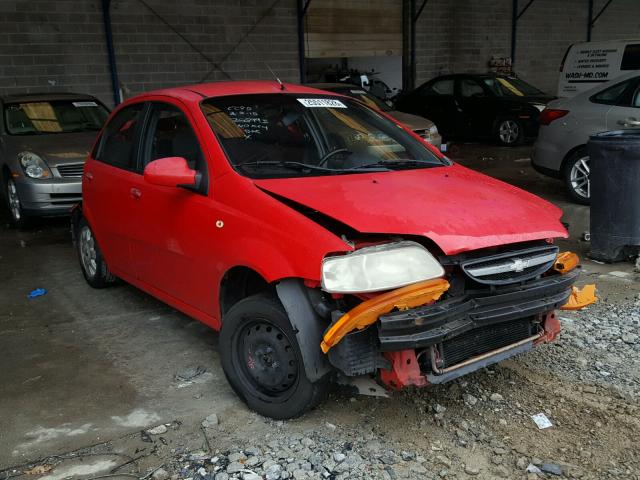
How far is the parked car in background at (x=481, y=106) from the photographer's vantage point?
13430 mm

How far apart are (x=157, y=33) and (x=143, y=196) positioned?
9983 millimetres

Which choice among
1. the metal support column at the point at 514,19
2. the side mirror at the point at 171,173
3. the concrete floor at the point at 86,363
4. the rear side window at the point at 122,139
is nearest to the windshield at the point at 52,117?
the concrete floor at the point at 86,363

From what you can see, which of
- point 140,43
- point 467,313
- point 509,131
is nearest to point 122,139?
point 467,313

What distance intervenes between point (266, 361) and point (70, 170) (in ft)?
17.0

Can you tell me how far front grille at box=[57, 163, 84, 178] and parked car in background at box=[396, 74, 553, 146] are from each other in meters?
9.55

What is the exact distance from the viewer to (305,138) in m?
3.87

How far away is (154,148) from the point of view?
13.6 feet

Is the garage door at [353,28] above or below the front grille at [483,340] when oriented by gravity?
above

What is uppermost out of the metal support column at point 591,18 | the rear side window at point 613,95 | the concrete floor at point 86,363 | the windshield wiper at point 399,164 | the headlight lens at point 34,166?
the metal support column at point 591,18

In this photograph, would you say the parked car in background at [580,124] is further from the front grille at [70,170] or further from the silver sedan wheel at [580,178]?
the front grille at [70,170]

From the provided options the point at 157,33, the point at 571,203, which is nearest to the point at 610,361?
the point at 571,203

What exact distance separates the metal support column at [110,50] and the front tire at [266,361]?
34.2ft

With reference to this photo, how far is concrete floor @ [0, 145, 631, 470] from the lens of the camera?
130 inches

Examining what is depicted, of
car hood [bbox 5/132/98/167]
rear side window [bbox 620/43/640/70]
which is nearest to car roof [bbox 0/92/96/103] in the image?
car hood [bbox 5/132/98/167]
